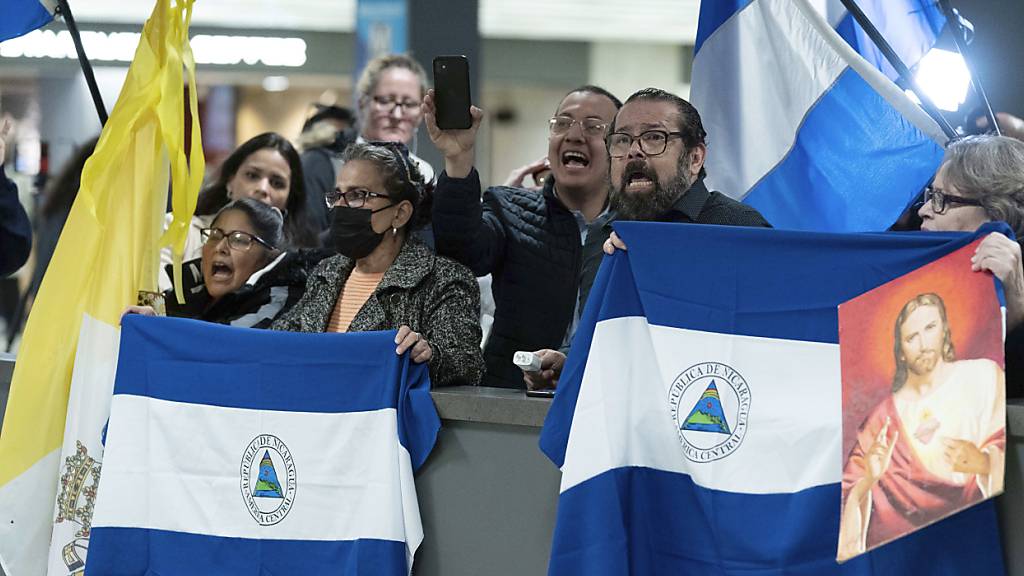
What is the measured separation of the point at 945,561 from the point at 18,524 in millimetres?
2839

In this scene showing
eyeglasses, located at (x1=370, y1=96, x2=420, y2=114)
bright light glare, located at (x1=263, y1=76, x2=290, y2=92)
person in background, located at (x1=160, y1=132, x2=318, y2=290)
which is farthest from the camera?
bright light glare, located at (x1=263, y1=76, x2=290, y2=92)

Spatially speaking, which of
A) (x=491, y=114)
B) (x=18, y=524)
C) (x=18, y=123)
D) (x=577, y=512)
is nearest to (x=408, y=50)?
(x=491, y=114)

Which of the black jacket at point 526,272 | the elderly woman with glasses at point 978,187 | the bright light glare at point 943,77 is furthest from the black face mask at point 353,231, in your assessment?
the bright light glare at point 943,77

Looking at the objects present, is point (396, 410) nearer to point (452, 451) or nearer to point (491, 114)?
point (452, 451)

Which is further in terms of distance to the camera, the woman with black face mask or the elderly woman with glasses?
the woman with black face mask

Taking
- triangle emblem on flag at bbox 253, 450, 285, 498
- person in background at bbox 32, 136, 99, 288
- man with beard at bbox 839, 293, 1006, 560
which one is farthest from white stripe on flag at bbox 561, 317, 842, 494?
person in background at bbox 32, 136, 99, 288

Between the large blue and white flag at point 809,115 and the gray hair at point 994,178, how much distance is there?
0.90 m

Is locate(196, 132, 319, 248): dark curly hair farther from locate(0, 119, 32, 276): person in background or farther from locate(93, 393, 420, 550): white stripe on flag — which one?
locate(93, 393, 420, 550): white stripe on flag

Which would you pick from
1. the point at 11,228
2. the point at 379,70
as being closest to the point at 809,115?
the point at 379,70

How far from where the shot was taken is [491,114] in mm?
15141

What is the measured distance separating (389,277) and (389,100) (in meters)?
1.91

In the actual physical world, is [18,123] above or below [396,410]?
above

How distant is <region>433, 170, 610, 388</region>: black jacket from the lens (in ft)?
15.0

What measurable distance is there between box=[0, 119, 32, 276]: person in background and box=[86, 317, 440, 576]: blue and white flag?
52.8 inches
